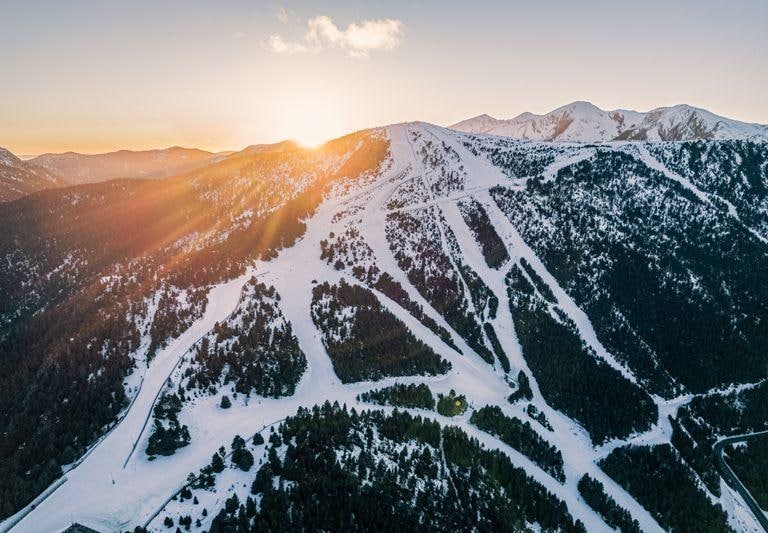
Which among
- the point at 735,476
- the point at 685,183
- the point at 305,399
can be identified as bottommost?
the point at 735,476

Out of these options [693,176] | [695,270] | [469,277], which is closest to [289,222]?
[469,277]

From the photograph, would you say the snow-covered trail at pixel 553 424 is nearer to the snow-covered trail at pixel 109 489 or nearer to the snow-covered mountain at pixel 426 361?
the snow-covered mountain at pixel 426 361

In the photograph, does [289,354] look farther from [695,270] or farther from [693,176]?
[693,176]

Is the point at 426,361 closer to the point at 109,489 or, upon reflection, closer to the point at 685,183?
the point at 109,489

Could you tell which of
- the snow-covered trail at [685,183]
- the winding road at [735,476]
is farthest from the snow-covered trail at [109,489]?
the snow-covered trail at [685,183]

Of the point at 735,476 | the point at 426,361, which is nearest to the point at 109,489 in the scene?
the point at 426,361
